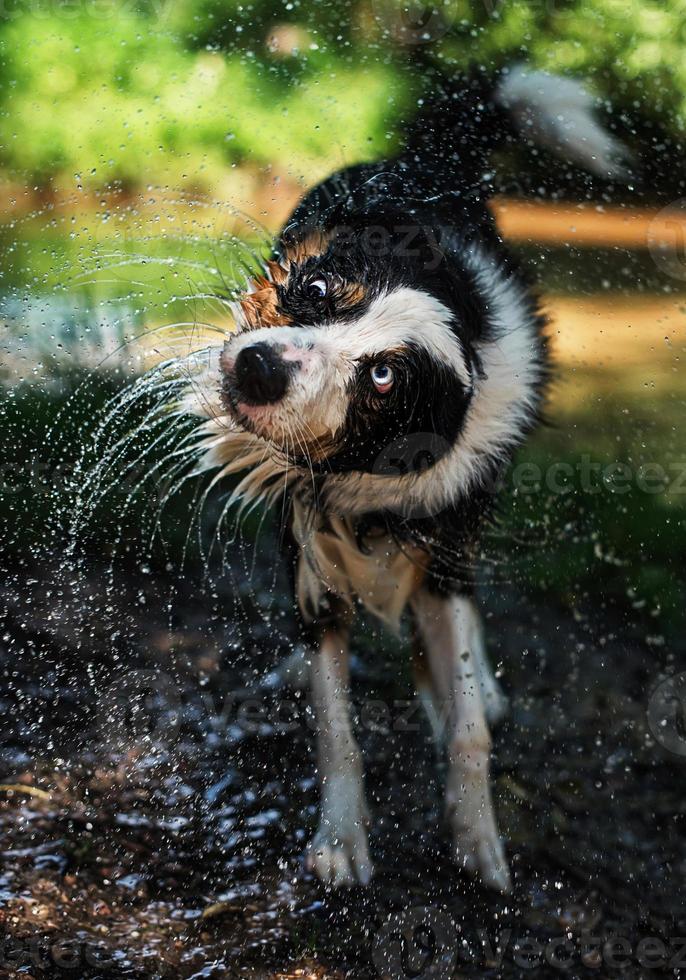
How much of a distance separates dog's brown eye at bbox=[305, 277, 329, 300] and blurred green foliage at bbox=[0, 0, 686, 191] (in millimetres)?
1277

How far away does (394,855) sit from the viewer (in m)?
2.76

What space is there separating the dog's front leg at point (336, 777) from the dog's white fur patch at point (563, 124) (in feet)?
5.81

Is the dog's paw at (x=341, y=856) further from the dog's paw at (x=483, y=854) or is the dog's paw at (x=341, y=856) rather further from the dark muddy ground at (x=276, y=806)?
the dog's paw at (x=483, y=854)

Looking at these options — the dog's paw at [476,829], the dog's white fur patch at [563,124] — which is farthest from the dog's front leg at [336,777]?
the dog's white fur patch at [563,124]

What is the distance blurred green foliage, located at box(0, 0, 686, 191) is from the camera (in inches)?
151

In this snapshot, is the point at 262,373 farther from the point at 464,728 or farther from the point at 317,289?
the point at 464,728

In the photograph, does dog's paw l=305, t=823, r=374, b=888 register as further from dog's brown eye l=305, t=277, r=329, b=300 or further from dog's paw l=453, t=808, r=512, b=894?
dog's brown eye l=305, t=277, r=329, b=300

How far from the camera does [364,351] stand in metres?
2.32

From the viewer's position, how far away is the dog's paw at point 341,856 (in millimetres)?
2664

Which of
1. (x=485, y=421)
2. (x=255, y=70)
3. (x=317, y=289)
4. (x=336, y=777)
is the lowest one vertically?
(x=336, y=777)

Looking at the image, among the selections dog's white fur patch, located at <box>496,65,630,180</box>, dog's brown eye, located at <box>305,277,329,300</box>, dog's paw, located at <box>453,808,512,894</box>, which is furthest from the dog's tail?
dog's paw, located at <box>453,808,512,894</box>

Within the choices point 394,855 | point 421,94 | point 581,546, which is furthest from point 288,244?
point 581,546

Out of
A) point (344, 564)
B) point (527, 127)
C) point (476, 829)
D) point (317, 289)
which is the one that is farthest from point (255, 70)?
point (476, 829)

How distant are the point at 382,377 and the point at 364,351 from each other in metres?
0.08
